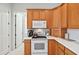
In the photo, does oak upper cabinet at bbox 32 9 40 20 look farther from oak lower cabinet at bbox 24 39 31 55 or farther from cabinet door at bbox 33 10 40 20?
oak lower cabinet at bbox 24 39 31 55

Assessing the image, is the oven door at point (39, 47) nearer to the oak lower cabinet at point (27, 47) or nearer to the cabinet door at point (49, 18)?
the oak lower cabinet at point (27, 47)

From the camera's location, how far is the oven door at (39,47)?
5242mm

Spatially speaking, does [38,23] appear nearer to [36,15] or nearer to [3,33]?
[36,15]

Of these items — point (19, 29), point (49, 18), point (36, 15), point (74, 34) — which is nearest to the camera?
point (74, 34)

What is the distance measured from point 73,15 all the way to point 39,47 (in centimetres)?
200

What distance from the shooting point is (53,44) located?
5180 mm

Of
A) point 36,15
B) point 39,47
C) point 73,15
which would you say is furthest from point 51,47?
point 73,15

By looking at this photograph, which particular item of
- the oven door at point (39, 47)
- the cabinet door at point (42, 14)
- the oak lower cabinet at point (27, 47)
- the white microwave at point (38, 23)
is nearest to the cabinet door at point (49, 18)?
the cabinet door at point (42, 14)

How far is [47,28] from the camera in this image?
20.7ft

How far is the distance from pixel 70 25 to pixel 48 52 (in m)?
1.78

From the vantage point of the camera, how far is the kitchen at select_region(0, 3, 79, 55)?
390 cm

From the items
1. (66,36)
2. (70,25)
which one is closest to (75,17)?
(70,25)
